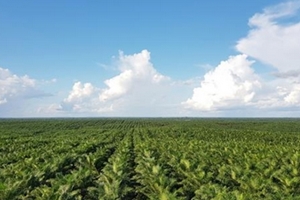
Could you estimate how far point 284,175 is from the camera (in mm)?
17484

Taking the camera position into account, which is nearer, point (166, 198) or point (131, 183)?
point (166, 198)

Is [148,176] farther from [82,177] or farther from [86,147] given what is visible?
[86,147]

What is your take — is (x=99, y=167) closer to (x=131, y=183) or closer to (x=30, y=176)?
(x=131, y=183)

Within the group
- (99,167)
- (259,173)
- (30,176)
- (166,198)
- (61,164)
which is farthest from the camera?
(99,167)

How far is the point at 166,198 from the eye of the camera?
12.6 metres

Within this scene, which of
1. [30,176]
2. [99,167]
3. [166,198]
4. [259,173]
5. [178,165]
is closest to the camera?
[166,198]

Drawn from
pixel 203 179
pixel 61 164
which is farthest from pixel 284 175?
pixel 61 164

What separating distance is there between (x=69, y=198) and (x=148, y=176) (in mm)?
5221

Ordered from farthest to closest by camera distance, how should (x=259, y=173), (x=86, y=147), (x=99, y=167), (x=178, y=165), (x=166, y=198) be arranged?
(x=86, y=147) → (x=99, y=167) → (x=178, y=165) → (x=259, y=173) → (x=166, y=198)

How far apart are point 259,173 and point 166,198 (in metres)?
7.79

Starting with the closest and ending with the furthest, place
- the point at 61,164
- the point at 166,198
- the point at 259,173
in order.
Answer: the point at 166,198 < the point at 259,173 < the point at 61,164

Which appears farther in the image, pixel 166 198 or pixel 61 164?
pixel 61 164

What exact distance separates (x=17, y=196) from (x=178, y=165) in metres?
9.15

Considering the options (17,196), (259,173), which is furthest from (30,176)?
(259,173)
